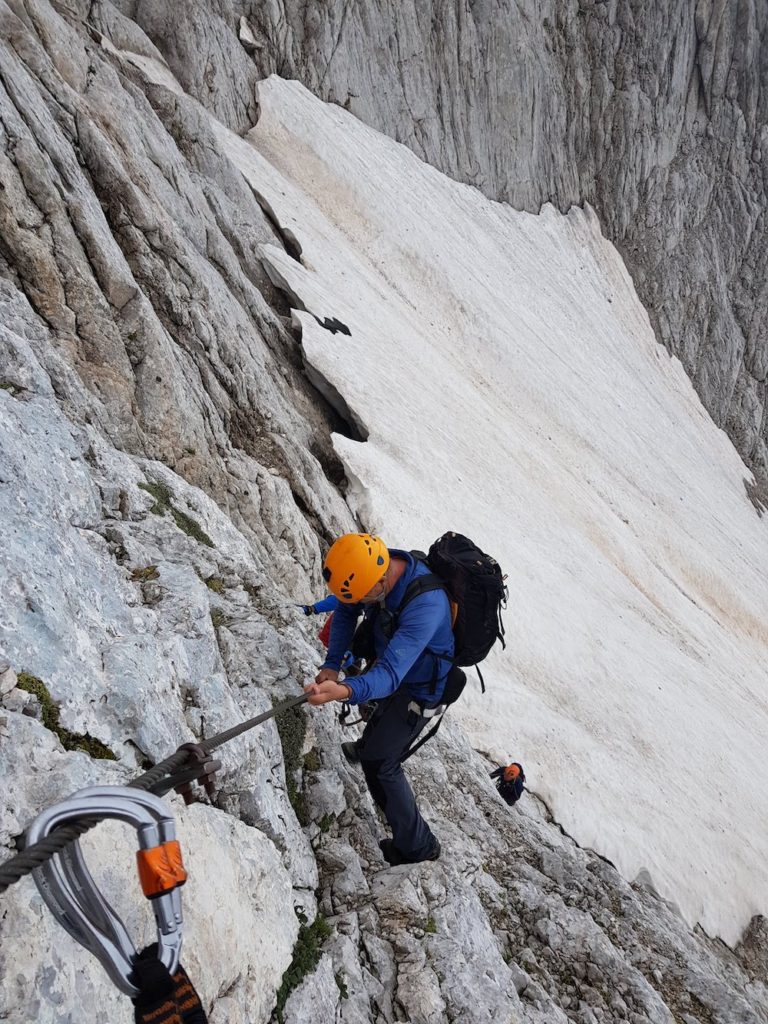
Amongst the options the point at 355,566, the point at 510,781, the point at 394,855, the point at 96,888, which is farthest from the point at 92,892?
the point at 510,781

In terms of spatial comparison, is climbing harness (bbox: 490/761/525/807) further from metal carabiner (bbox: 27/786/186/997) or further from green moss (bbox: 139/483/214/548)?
metal carabiner (bbox: 27/786/186/997)

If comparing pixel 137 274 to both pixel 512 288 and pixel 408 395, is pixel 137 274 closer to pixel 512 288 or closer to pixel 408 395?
pixel 408 395

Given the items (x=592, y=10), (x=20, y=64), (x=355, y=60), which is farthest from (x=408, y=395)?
(x=592, y=10)

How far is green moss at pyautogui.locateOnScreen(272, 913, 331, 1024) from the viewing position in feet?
15.0

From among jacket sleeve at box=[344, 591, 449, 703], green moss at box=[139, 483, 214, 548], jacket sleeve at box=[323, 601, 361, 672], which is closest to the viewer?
jacket sleeve at box=[344, 591, 449, 703]

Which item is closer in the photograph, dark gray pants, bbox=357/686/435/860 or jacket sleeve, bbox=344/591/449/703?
jacket sleeve, bbox=344/591/449/703

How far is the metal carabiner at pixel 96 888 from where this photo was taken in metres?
3.10

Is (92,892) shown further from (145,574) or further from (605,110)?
(605,110)

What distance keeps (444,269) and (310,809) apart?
31.9 metres

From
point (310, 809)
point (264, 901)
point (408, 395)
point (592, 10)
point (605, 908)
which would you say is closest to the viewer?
point (264, 901)

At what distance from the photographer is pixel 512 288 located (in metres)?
40.2

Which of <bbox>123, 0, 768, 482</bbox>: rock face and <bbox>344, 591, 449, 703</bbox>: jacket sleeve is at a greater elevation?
<bbox>123, 0, 768, 482</bbox>: rock face

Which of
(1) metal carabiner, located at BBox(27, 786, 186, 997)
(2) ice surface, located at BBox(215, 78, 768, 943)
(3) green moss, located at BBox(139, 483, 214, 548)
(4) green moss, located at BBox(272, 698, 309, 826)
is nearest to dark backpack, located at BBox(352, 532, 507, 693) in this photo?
(4) green moss, located at BBox(272, 698, 309, 826)

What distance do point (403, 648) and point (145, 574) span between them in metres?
2.65
